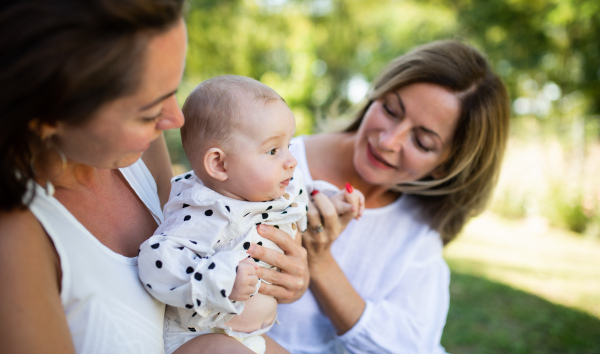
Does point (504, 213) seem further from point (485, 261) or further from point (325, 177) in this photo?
point (325, 177)

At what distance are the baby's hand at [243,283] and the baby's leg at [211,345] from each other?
23cm

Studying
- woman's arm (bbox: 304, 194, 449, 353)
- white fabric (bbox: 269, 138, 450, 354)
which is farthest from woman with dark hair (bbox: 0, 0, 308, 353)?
white fabric (bbox: 269, 138, 450, 354)

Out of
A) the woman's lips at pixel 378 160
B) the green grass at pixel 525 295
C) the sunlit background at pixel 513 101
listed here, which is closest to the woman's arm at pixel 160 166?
the woman's lips at pixel 378 160

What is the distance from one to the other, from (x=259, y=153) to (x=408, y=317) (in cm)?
154

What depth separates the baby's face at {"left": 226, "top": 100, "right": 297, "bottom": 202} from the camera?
5.53 feet

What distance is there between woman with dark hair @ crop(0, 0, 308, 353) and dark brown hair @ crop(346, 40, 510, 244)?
5.83ft

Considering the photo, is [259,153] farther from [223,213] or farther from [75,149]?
[75,149]

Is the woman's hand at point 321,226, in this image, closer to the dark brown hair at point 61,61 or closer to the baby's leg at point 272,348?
the baby's leg at point 272,348

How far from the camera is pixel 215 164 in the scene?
169 cm

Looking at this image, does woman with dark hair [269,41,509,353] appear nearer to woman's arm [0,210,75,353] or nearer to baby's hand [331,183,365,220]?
baby's hand [331,183,365,220]

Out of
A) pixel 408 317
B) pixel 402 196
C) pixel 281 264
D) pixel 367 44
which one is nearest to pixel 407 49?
pixel 367 44

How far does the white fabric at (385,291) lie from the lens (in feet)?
8.48

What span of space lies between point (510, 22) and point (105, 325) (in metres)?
15.3

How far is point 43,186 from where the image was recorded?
4.40 ft
